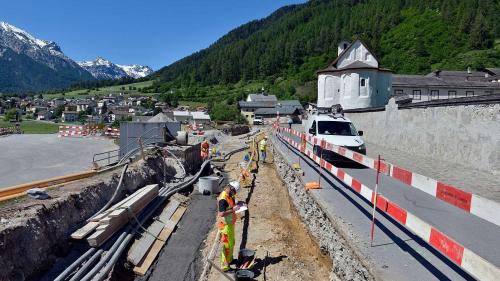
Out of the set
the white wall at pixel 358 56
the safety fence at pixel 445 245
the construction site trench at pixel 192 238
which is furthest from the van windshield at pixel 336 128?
the white wall at pixel 358 56

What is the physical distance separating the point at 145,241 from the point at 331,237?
5.12 meters

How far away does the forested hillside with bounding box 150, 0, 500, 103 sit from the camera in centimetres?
10425

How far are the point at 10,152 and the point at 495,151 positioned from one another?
4425 cm

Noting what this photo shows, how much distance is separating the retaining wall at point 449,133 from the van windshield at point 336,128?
4.02 m

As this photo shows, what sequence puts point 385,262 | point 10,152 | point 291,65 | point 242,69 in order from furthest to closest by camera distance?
point 242,69, point 291,65, point 10,152, point 385,262

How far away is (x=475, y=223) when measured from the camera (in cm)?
735

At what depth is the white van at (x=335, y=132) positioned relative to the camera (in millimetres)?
13820

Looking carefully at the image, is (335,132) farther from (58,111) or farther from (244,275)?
(58,111)

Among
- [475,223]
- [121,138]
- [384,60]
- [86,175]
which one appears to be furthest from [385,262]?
[384,60]

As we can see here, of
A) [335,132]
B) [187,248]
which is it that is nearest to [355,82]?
[335,132]

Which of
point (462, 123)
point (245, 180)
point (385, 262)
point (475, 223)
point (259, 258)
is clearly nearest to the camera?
point (385, 262)

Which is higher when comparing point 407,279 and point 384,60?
point 384,60

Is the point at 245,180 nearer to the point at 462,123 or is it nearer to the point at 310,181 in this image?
the point at 310,181

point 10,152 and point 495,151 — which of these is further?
point 10,152
